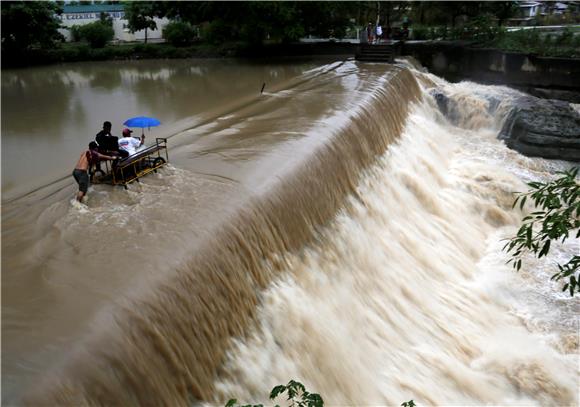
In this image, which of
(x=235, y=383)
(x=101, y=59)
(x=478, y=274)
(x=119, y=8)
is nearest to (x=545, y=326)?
A: (x=478, y=274)

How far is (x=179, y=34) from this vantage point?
31953 millimetres

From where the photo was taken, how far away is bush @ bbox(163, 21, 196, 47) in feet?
105

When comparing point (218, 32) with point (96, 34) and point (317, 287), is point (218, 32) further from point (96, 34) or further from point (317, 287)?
point (317, 287)

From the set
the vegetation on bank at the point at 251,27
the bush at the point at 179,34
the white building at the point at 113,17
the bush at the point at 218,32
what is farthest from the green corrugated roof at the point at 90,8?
the bush at the point at 218,32

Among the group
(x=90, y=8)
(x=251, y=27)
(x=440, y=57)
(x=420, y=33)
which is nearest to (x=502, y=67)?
(x=440, y=57)

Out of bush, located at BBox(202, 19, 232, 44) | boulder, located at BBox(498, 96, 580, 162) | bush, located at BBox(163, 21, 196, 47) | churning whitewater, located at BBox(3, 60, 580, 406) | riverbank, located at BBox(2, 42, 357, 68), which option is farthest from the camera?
bush, located at BBox(163, 21, 196, 47)

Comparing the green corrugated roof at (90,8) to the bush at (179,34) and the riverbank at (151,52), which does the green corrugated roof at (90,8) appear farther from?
the riverbank at (151,52)

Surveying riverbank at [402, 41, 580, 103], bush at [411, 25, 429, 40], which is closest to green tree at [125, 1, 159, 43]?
bush at [411, 25, 429, 40]

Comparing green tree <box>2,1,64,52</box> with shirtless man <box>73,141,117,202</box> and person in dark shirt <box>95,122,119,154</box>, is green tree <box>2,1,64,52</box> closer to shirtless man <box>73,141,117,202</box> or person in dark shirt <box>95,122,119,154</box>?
person in dark shirt <box>95,122,119,154</box>

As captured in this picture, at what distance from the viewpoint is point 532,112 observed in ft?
46.9

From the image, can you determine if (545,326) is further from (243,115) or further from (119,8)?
(119,8)

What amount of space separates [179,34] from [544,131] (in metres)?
24.5

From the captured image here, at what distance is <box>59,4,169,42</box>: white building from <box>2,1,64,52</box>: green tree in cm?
935

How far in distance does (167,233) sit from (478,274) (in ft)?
16.7
